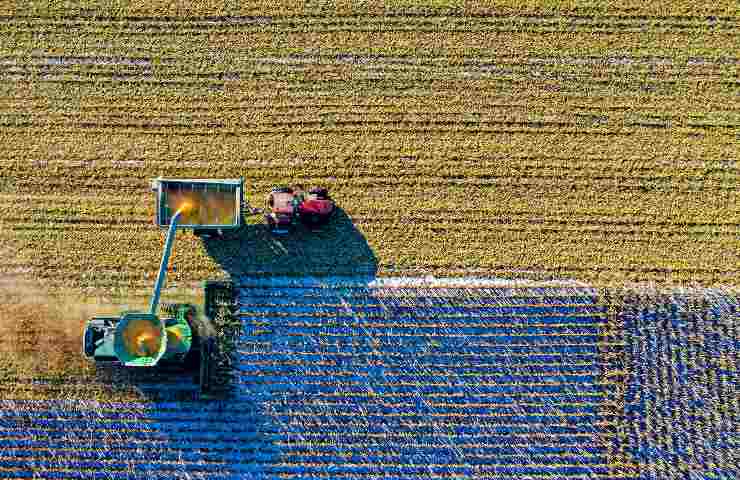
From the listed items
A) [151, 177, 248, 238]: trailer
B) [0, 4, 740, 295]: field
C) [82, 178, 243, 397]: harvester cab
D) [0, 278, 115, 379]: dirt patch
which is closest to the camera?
[82, 178, 243, 397]: harvester cab

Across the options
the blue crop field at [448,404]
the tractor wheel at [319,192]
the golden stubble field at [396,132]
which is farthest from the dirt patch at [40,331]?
the tractor wheel at [319,192]

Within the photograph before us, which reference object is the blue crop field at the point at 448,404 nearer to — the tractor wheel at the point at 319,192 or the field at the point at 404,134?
the field at the point at 404,134

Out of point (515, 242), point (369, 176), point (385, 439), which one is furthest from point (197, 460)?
point (515, 242)

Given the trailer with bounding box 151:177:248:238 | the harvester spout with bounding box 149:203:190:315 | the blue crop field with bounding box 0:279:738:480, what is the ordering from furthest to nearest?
the blue crop field with bounding box 0:279:738:480 < the trailer with bounding box 151:177:248:238 < the harvester spout with bounding box 149:203:190:315

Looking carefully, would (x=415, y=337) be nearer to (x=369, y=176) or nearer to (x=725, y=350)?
(x=369, y=176)

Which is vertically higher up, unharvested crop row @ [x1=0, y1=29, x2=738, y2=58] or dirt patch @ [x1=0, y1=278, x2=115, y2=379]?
unharvested crop row @ [x1=0, y1=29, x2=738, y2=58]

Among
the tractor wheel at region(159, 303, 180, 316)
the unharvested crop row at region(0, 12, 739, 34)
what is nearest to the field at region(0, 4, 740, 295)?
the unharvested crop row at region(0, 12, 739, 34)

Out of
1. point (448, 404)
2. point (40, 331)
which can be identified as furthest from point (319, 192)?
point (40, 331)

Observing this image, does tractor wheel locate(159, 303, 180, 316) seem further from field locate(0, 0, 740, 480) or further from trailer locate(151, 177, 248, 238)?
trailer locate(151, 177, 248, 238)
